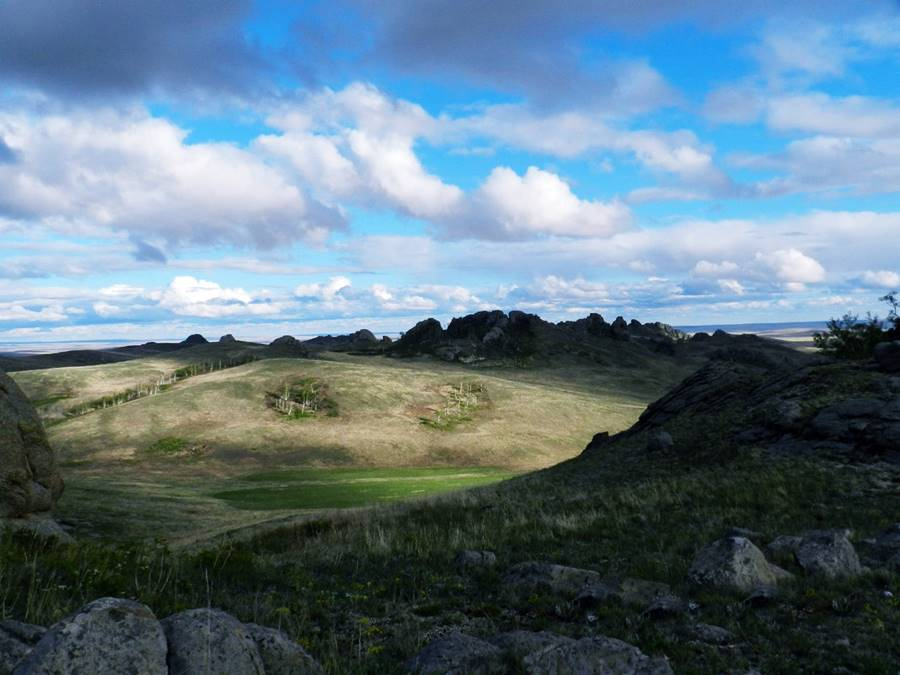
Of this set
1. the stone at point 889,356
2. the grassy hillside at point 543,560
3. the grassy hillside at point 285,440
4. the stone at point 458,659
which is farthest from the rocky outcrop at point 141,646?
the stone at point 889,356

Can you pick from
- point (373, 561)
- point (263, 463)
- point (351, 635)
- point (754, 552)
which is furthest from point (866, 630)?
point (263, 463)

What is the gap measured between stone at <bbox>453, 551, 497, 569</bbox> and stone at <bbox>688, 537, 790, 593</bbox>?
15.4 ft

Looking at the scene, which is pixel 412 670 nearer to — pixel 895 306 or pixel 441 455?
pixel 895 306

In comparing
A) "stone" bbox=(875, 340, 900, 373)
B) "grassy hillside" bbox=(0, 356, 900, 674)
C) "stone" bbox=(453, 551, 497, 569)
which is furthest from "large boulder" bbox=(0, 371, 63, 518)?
"stone" bbox=(875, 340, 900, 373)

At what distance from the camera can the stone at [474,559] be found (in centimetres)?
1518

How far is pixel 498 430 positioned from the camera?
10256cm

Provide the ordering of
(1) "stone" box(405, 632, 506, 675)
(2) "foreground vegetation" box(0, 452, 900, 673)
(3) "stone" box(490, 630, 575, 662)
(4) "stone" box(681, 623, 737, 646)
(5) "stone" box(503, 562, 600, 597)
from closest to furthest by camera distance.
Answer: (1) "stone" box(405, 632, 506, 675) → (3) "stone" box(490, 630, 575, 662) → (2) "foreground vegetation" box(0, 452, 900, 673) → (4) "stone" box(681, 623, 737, 646) → (5) "stone" box(503, 562, 600, 597)

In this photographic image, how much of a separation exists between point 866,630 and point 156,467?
85.8 meters

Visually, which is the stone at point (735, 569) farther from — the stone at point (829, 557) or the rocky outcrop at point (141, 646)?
the rocky outcrop at point (141, 646)

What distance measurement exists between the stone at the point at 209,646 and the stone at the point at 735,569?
349 inches

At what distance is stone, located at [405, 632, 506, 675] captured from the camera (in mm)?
7754

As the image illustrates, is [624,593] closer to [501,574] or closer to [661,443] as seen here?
[501,574]

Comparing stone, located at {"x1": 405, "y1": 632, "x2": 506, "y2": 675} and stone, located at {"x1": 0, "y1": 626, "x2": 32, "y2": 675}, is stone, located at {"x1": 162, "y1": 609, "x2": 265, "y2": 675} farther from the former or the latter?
stone, located at {"x1": 405, "y1": 632, "x2": 506, "y2": 675}

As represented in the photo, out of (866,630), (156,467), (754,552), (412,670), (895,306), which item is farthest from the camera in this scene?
Answer: (156,467)
